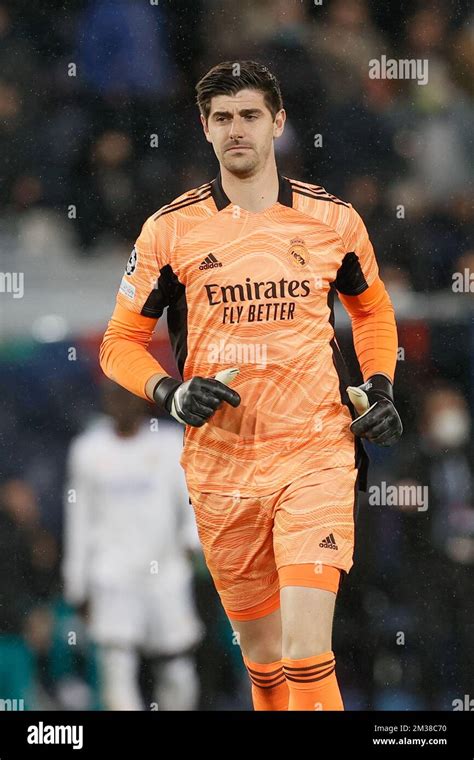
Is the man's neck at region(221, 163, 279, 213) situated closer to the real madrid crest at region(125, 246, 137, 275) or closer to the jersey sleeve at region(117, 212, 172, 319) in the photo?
the jersey sleeve at region(117, 212, 172, 319)

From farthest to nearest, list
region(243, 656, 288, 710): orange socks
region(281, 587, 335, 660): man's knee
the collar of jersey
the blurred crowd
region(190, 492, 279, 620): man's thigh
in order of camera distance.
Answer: the blurred crowd < region(243, 656, 288, 710): orange socks < the collar of jersey < region(190, 492, 279, 620): man's thigh < region(281, 587, 335, 660): man's knee

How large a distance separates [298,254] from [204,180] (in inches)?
35.3

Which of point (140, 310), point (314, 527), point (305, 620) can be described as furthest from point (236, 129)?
point (305, 620)

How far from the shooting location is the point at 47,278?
192 inches

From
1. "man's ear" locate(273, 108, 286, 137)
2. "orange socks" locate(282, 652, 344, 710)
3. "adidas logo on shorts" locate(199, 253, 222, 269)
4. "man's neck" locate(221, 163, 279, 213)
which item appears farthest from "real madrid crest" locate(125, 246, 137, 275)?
"orange socks" locate(282, 652, 344, 710)

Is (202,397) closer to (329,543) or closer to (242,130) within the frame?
(329,543)

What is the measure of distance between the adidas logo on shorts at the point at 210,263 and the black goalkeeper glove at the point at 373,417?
63 cm

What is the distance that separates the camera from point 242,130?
410 centimetres

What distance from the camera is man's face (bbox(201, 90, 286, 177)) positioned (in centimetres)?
411

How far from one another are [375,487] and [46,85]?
6.99ft

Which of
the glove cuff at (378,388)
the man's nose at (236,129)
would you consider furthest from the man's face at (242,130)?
the glove cuff at (378,388)

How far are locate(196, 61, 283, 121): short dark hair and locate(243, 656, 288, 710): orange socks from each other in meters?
1.99

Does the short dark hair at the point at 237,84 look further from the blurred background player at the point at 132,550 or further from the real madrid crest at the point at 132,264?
the blurred background player at the point at 132,550

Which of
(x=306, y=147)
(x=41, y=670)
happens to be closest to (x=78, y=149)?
(x=306, y=147)
